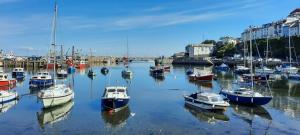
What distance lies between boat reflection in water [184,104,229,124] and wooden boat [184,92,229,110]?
1.48ft

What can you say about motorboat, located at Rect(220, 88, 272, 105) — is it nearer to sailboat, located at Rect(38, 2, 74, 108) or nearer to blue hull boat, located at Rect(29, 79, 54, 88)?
sailboat, located at Rect(38, 2, 74, 108)

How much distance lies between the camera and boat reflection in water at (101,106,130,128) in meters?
31.6

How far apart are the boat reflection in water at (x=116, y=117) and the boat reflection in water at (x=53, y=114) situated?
12.5 ft

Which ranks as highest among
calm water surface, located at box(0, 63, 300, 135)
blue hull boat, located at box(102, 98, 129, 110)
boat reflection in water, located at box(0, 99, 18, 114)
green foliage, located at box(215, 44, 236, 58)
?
green foliage, located at box(215, 44, 236, 58)

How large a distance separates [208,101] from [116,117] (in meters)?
9.48

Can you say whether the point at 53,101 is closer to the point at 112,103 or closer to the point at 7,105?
the point at 7,105

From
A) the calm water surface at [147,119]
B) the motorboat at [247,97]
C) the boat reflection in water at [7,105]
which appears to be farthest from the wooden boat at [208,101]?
the boat reflection in water at [7,105]

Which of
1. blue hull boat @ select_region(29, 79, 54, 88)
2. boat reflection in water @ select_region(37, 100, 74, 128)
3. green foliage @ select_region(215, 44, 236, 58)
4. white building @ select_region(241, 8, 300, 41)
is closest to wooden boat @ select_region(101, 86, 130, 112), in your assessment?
boat reflection in water @ select_region(37, 100, 74, 128)

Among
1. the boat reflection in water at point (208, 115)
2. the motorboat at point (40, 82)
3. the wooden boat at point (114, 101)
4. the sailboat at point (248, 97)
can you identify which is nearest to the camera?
the boat reflection in water at point (208, 115)

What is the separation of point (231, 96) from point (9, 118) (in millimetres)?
23779

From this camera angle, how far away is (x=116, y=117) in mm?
34250

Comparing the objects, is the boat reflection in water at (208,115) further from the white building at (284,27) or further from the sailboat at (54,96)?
the white building at (284,27)

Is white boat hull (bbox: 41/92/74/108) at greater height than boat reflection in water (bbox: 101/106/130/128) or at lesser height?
greater

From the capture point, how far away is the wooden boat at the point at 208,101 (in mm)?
36750
